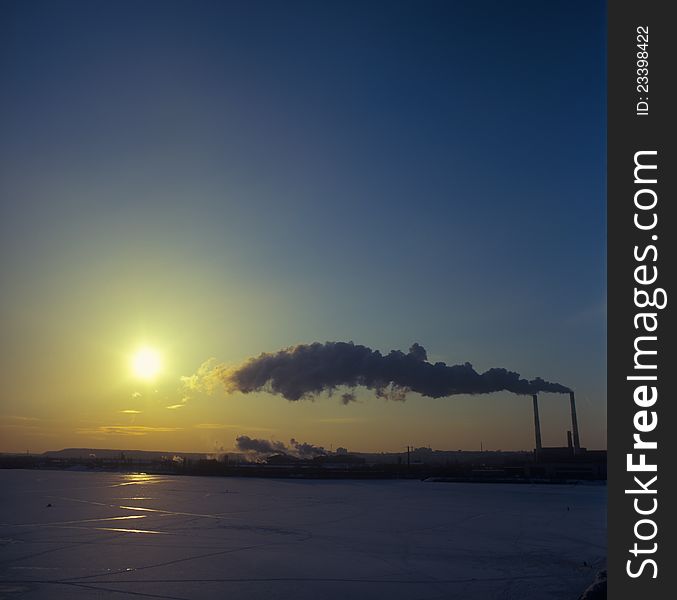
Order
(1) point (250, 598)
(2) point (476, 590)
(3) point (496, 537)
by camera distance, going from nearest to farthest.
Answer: (1) point (250, 598) → (2) point (476, 590) → (3) point (496, 537)

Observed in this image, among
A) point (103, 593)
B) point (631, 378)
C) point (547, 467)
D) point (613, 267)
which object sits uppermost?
point (613, 267)

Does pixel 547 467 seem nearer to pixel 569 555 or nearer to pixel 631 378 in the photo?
pixel 569 555

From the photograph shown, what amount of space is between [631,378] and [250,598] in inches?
310

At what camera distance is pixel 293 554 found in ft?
51.4

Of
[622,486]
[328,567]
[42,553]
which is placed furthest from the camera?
[42,553]

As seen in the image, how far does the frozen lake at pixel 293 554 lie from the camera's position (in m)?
11.8

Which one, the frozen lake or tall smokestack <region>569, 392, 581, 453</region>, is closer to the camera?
the frozen lake

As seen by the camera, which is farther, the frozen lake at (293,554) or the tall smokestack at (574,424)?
the tall smokestack at (574,424)

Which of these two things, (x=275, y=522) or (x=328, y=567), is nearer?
(x=328, y=567)

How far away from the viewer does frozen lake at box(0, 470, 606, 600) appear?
38.9ft

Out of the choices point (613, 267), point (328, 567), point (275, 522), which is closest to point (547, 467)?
point (275, 522)

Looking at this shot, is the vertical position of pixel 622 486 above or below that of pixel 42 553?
above

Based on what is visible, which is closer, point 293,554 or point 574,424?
point 293,554

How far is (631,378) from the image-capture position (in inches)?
323
